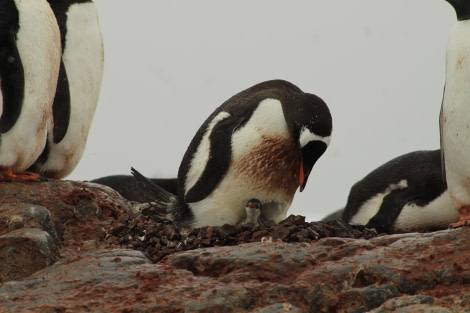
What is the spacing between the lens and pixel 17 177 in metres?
7.10

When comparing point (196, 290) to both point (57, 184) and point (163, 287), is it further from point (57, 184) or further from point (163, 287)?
point (57, 184)

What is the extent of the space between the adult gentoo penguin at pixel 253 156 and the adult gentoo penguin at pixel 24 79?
3.71 feet

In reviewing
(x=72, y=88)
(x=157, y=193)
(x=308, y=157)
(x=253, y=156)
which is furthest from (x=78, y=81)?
(x=308, y=157)

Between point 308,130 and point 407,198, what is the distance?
2543 mm

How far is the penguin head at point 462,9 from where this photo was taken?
5.80 metres

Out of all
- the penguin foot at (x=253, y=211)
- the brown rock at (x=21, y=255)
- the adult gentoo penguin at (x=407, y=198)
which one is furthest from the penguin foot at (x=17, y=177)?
the adult gentoo penguin at (x=407, y=198)

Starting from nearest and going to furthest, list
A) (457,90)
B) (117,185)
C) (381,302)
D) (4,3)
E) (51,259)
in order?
(381,302) < (51,259) < (457,90) < (4,3) < (117,185)

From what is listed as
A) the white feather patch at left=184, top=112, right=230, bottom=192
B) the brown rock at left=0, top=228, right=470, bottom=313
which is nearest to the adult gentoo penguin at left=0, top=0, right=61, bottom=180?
the white feather patch at left=184, top=112, right=230, bottom=192

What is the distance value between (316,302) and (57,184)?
304 cm

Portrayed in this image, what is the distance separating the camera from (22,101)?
23.3 feet

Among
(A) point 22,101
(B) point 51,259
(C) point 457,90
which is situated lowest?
(B) point 51,259

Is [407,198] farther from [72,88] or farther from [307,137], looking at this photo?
[72,88]

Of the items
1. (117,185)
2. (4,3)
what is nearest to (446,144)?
(4,3)

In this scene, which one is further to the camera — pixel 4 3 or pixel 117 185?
pixel 117 185
